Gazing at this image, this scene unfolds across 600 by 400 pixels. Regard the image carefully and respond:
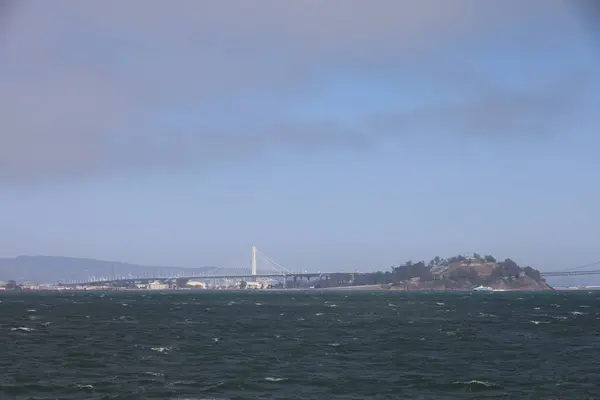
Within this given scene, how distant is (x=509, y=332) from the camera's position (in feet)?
257

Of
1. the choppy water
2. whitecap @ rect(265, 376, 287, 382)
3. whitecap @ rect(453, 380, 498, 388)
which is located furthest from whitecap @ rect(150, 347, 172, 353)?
whitecap @ rect(453, 380, 498, 388)

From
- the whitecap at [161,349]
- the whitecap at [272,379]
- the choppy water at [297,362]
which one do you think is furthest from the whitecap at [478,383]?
the whitecap at [161,349]

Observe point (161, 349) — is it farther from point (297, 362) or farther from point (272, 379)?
point (272, 379)

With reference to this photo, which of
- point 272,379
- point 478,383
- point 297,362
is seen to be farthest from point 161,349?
point 478,383

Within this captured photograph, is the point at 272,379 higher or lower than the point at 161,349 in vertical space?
lower

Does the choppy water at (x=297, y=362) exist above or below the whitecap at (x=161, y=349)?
below

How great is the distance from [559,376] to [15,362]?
121 feet

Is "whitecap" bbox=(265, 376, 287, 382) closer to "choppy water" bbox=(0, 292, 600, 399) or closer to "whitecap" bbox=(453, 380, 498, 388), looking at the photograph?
"choppy water" bbox=(0, 292, 600, 399)

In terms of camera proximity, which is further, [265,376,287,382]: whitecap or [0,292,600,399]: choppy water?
[265,376,287,382]: whitecap

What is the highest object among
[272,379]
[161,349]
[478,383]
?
[161,349]

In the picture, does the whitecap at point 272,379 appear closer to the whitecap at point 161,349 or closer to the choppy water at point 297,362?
the choppy water at point 297,362

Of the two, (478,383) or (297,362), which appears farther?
(297,362)

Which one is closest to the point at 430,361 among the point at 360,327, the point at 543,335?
the point at 543,335

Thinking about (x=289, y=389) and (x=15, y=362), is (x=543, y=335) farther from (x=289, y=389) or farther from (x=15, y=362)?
(x=15, y=362)
